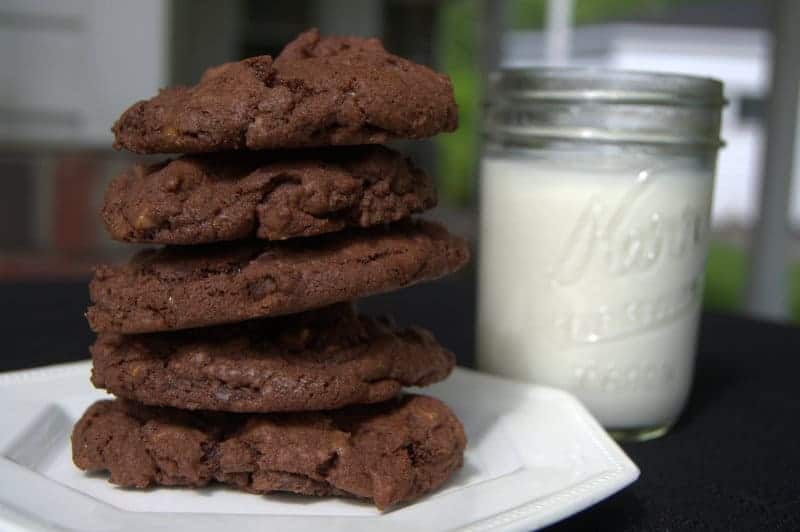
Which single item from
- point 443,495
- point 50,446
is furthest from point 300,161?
point 50,446

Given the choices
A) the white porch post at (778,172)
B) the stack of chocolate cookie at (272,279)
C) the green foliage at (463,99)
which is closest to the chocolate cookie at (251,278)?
the stack of chocolate cookie at (272,279)

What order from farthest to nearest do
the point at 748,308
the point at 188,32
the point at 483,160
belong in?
the point at 188,32 → the point at 748,308 → the point at 483,160

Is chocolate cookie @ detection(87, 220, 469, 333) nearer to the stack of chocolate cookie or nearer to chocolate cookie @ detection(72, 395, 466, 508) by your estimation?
the stack of chocolate cookie

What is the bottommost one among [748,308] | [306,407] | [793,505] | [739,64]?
[748,308]

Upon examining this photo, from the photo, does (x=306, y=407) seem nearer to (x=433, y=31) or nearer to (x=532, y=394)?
(x=532, y=394)

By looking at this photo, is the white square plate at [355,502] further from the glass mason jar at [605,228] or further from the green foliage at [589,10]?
the green foliage at [589,10]

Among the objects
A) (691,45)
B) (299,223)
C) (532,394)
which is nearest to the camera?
(299,223)

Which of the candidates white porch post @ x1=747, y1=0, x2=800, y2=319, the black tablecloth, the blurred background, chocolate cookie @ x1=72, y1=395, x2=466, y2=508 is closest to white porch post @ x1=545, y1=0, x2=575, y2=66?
the blurred background

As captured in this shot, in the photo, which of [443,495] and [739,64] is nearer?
[443,495]
